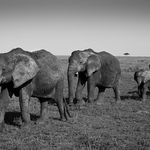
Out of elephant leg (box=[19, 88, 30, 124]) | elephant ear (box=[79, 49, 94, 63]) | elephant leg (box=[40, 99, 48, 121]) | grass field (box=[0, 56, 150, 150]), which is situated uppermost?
elephant ear (box=[79, 49, 94, 63])

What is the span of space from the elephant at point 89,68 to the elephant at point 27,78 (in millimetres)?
3287

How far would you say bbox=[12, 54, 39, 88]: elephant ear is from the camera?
8.73m

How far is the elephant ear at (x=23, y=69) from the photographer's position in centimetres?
873

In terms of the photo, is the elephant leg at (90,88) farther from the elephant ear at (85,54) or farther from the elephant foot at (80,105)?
the elephant ear at (85,54)

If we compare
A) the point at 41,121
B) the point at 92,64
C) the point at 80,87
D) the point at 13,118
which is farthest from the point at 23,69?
the point at 92,64

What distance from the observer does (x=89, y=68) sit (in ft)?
48.4

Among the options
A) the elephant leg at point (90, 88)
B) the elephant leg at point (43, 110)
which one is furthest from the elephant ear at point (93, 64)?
the elephant leg at point (43, 110)

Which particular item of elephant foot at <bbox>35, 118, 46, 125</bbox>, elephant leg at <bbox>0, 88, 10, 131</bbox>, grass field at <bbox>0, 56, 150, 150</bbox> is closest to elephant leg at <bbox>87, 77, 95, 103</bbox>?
grass field at <bbox>0, 56, 150, 150</bbox>

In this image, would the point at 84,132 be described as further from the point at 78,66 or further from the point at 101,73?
the point at 101,73

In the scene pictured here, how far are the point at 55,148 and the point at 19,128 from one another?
7.46ft

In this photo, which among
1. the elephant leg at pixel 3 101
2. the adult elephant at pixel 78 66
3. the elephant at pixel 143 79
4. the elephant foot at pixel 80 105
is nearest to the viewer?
the elephant leg at pixel 3 101

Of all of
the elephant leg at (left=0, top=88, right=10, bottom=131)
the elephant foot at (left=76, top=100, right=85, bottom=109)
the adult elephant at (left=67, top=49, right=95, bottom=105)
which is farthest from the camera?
the adult elephant at (left=67, top=49, right=95, bottom=105)

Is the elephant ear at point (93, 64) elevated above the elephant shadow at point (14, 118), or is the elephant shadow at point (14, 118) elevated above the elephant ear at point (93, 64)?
the elephant ear at point (93, 64)

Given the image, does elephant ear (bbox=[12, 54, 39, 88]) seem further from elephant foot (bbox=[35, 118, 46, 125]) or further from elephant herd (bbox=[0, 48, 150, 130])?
elephant foot (bbox=[35, 118, 46, 125])
